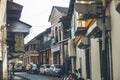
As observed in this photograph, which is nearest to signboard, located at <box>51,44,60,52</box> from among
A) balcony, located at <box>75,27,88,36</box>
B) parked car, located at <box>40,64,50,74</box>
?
parked car, located at <box>40,64,50,74</box>

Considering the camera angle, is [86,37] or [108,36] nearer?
[108,36]

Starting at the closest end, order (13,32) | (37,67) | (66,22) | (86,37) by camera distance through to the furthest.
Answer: (86,37)
(13,32)
(66,22)
(37,67)

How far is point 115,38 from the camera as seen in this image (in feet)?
54.0

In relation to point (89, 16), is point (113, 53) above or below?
below

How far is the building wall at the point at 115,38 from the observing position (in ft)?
52.2

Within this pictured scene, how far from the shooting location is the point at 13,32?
3091 cm

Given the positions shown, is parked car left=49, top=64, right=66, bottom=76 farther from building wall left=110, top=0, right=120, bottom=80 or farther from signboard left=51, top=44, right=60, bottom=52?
building wall left=110, top=0, right=120, bottom=80

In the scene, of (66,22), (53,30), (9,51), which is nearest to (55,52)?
(53,30)

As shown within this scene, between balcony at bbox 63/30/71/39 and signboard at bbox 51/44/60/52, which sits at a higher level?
balcony at bbox 63/30/71/39

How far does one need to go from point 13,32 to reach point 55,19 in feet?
95.0

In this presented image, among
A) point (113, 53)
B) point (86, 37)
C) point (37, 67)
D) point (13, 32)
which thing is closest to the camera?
point (113, 53)

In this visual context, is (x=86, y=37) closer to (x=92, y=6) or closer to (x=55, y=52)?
(x=92, y=6)

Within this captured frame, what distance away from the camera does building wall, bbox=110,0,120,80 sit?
15.9m

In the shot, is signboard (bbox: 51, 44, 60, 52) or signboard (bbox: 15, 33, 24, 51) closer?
signboard (bbox: 15, 33, 24, 51)
